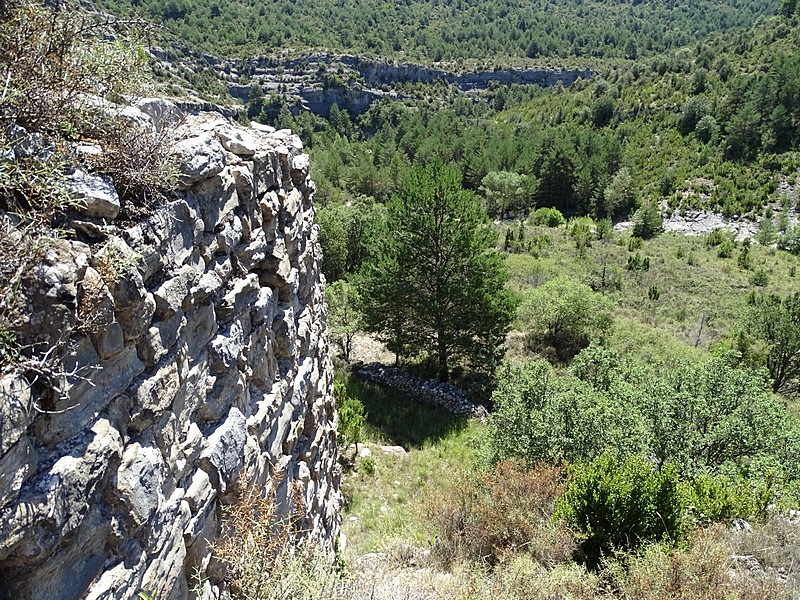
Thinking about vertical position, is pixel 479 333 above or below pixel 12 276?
below

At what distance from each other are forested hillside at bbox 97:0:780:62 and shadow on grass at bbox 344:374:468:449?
3584 inches

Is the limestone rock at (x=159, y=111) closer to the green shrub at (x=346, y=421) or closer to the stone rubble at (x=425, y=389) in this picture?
the green shrub at (x=346, y=421)

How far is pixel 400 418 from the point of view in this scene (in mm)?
13875

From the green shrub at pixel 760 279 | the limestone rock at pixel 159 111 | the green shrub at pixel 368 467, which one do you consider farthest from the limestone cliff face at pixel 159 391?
the green shrub at pixel 760 279

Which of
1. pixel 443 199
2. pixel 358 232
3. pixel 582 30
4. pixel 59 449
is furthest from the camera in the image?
pixel 582 30

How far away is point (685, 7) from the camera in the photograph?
149750mm

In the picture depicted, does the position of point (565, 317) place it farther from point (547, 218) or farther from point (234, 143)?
point (547, 218)

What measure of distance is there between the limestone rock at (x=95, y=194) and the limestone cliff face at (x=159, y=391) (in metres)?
0.13

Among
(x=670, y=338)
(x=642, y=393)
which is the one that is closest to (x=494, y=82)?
(x=670, y=338)

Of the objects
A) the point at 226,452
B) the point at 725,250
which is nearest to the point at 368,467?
the point at 226,452

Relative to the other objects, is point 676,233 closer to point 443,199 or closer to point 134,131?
point 443,199

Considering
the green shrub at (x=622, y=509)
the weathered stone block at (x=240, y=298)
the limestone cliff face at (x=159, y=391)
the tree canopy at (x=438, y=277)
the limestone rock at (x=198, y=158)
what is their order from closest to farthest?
the limestone cliff face at (x=159, y=391), the limestone rock at (x=198, y=158), the weathered stone block at (x=240, y=298), the green shrub at (x=622, y=509), the tree canopy at (x=438, y=277)

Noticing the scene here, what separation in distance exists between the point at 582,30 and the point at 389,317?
137 m

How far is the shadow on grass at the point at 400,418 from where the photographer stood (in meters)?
12.9
